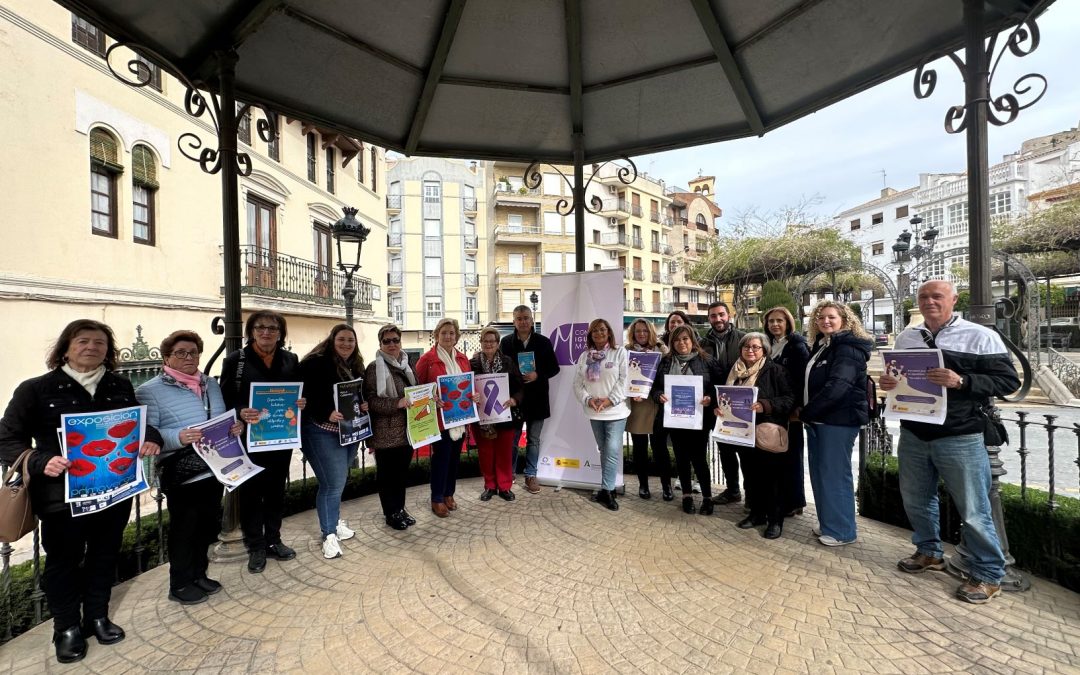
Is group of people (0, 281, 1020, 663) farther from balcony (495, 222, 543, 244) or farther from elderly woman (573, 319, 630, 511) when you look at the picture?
balcony (495, 222, 543, 244)

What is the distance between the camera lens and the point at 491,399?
503 centimetres

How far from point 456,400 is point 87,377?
2.70 metres

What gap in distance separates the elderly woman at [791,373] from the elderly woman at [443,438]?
120 inches

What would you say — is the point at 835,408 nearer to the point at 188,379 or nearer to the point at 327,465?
the point at 327,465

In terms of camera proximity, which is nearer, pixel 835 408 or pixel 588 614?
pixel 588 614

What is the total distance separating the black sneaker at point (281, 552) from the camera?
Answer: 3.85 meters

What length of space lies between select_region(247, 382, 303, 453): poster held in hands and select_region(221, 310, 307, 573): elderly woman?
5cm

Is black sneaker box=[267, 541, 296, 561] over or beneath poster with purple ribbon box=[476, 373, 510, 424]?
beneath

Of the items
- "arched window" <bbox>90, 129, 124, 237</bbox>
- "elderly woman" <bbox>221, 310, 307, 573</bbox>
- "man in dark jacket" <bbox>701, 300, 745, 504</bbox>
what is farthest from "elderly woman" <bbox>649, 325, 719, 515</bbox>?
"arched window" <bbox>90, 129, 124, 237</bbox>

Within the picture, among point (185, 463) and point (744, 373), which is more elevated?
point (744, 373)

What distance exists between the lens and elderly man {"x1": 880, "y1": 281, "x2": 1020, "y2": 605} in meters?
3.01

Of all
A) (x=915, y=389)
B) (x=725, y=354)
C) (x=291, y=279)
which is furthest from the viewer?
(x=291, y=279)

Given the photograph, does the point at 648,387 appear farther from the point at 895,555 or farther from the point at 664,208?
the point at 664,208

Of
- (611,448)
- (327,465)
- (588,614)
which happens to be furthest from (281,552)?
(611,448)
